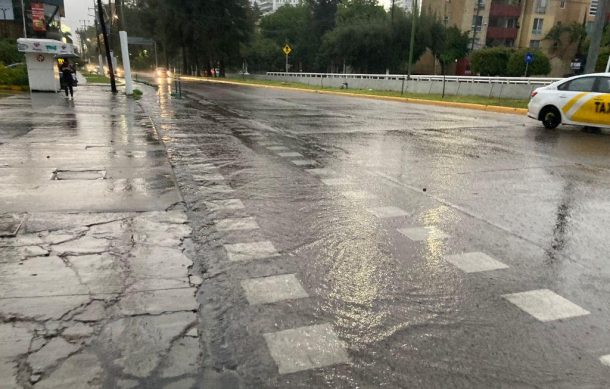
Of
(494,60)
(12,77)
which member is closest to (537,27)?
(494,60)

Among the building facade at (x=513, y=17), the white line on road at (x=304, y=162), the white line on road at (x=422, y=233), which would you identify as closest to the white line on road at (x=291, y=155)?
the white line on road at (x=304, y=162)

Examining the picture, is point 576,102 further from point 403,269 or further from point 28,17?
point 28,17

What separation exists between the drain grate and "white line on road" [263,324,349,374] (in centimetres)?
509

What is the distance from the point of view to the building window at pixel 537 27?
7094cm

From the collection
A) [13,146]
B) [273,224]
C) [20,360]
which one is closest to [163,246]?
[273,224]

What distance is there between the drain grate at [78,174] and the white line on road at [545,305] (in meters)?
5.85

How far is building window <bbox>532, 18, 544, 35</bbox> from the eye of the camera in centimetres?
7094

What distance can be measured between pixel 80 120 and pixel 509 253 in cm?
1319

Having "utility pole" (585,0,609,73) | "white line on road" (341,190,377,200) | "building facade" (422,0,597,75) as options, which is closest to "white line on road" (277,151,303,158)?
"white line on road" (341,190,377,200)

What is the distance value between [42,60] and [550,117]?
2336 centimetres

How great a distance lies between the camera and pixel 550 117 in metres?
14.3

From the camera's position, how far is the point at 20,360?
2803mm

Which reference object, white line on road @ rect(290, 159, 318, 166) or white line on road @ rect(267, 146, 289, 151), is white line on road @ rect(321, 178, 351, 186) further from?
white line on road @ rect(267, 146, 289, 151)

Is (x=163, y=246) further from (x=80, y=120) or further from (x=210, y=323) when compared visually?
(x=80, y=120)
